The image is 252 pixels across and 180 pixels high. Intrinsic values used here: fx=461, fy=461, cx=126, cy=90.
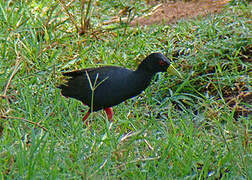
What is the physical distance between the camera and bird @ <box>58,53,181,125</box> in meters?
3.94

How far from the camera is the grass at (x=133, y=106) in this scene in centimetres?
275

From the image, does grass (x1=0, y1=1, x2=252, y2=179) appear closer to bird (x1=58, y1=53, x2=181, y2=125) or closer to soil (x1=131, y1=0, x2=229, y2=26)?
bird (x1=58, y1=53, x2=181, y2=125)

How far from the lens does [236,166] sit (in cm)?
278

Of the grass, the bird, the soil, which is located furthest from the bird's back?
the soil

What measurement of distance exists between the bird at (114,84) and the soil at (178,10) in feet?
7.42

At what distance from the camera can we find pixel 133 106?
15.3 ft

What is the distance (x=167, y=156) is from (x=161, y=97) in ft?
5.83

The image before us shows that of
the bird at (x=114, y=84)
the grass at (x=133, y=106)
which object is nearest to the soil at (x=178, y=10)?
the grass at (x=133, y=106)

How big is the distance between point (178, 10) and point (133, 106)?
271cm

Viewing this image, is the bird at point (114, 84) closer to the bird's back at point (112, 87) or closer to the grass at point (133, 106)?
the bird's back at point (112, 87)

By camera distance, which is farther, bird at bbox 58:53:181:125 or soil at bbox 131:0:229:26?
soil at bbox 131:0:229:26

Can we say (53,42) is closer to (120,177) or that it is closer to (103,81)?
(103,81)

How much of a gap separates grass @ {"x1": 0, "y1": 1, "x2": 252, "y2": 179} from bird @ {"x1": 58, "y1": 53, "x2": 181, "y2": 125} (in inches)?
5.6

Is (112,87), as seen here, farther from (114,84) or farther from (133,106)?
(133,106)
